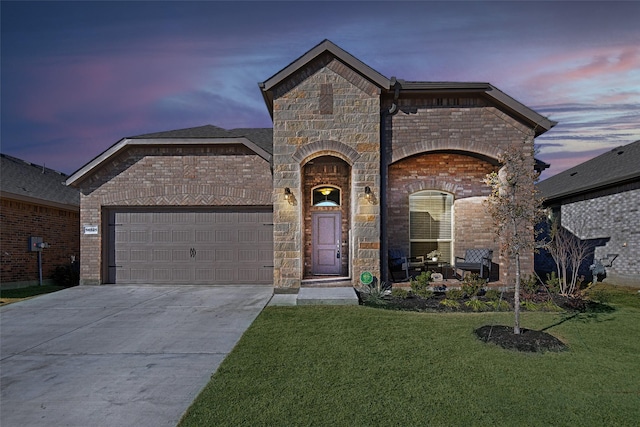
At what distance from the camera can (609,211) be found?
42.1 feet

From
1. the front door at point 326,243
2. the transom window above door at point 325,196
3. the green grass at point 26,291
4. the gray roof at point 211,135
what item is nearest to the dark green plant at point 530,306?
the front door at point 326,243

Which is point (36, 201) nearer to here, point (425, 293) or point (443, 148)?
point (425, 293)

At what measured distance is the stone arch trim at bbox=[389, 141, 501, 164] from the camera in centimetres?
1023

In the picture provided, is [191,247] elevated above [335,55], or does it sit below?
below

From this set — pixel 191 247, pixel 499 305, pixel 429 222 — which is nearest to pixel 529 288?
pixel 499 305

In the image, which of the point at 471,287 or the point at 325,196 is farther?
the point at 325,196

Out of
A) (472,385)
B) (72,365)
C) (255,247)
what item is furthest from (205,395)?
(255,247)

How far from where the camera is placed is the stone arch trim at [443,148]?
1023 centimetres

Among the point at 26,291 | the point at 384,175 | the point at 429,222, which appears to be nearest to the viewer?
the point at 384,175

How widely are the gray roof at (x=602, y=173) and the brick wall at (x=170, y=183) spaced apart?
32.3 feet

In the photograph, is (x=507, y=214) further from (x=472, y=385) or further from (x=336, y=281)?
(x=336, y=281)

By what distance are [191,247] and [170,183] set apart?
2204 mm

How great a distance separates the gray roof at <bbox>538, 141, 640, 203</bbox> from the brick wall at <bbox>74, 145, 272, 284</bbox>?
9832 millimetres

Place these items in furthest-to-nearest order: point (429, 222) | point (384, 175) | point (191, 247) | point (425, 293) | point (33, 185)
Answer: point (33, 185)
point (191, 247)
point (429, 222)
point (384, 175)
point (425, 293)
